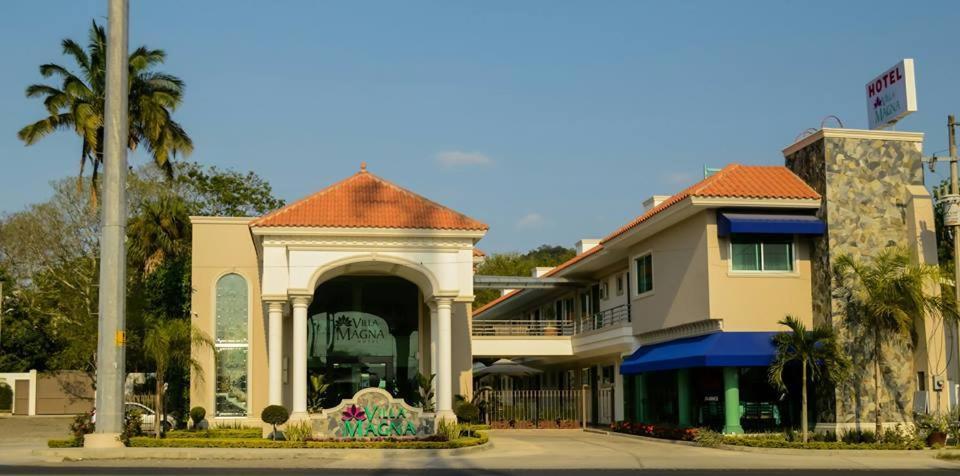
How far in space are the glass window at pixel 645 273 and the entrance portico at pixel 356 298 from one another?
251 inches

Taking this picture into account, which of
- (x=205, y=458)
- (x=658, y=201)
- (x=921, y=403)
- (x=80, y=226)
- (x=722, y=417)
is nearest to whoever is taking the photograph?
(x=205, y=458)

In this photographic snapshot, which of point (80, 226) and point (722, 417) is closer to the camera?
point (722, 417)

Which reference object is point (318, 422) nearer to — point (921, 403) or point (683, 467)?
point (683, 467)

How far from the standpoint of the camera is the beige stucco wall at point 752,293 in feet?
100

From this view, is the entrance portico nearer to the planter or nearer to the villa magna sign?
the villa magna sign

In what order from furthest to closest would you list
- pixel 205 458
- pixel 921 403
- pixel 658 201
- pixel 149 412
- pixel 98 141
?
pixel 658 201, pixel 149 412, pixel 98 141, pixel 921 403, pixel 205 458

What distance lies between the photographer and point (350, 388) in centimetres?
3759

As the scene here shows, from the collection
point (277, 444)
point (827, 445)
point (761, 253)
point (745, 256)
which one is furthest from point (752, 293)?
point (277, 444)

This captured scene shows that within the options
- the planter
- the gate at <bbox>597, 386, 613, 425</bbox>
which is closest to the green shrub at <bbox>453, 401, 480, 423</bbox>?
the gate at <bbox>597, 386, 613, 425</bbox>

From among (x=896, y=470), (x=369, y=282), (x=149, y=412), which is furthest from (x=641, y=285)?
(x=149, y=412)

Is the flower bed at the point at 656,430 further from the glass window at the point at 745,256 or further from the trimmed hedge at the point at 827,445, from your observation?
the glass window at the point at 745,256

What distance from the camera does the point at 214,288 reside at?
3753 centimetres

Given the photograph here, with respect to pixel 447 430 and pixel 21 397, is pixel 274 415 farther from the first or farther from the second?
pixel 21 397

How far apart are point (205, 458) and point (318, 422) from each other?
492 cm
